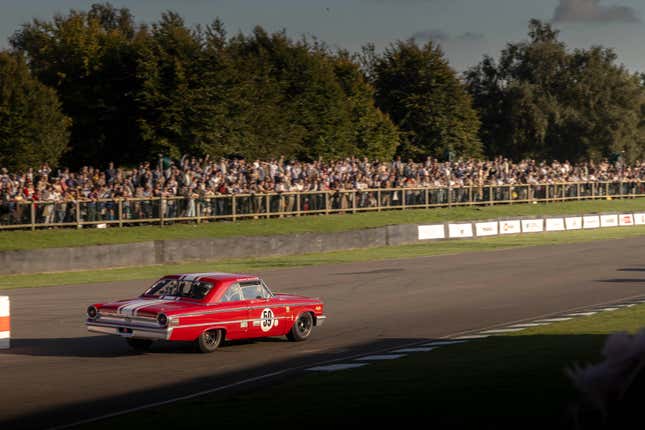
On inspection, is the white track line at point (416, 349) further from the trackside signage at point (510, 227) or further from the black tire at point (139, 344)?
the trackside signage at point (510, 227)

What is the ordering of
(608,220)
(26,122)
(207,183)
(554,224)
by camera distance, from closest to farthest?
(207,183), (26,122), (554,224), (608,220)

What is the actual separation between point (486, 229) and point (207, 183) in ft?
47.4

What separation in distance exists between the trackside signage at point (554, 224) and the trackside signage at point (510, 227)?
83.0 inches

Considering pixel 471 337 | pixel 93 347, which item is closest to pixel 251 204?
pixel 93 347

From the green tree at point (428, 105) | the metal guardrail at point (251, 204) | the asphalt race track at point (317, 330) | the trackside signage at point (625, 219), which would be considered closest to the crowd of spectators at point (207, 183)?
the metal guardrail at point (251, 204)

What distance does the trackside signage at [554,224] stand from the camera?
50000 mm

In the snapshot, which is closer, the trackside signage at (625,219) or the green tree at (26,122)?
the green tree at (26,122)

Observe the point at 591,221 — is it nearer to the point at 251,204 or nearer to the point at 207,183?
the point at 251,204

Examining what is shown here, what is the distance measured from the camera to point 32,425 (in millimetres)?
10352

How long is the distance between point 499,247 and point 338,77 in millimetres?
29175

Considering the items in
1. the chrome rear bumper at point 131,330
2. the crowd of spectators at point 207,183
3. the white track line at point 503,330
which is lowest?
the white track line at point 503,330

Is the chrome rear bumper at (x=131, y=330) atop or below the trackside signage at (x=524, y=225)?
below

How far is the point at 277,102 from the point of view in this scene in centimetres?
5684

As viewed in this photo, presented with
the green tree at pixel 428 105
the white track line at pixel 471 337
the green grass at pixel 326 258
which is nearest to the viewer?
the white track line at pixel 471 337
